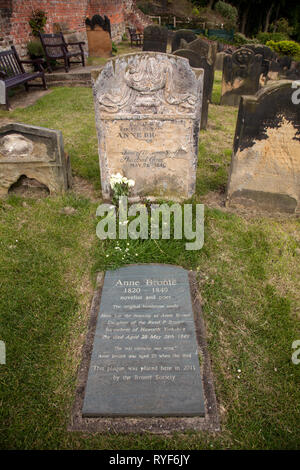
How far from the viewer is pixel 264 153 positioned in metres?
4.08

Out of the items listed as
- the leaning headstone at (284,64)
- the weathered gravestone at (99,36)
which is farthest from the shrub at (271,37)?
the leaning headstone at (284,64)

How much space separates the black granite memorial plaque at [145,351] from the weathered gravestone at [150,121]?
1642mm

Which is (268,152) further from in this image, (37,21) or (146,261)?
(37,21)

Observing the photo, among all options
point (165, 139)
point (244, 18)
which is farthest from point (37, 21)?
point (244, 18)

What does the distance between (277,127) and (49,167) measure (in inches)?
122

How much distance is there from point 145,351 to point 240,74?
26.8 feet

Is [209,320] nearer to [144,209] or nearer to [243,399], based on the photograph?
[243,399]

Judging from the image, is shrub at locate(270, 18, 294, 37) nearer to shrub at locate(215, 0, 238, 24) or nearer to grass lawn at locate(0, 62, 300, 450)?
shrub at locate(215, 0, 238, 24)

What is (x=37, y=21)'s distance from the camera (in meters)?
9.50

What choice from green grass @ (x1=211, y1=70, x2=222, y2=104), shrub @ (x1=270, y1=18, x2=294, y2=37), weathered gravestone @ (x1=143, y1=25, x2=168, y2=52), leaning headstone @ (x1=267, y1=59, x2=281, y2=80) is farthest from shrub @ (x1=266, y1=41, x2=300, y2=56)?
shrub @ (x1=270, y1=18, x2=294, y2=37)

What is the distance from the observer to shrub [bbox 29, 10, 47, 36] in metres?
9.41

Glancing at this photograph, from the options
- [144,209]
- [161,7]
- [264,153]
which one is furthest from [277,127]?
[161,7]

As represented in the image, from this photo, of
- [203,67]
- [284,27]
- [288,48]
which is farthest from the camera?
[284,27]

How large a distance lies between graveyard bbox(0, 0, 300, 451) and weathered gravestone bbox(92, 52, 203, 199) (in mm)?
16
